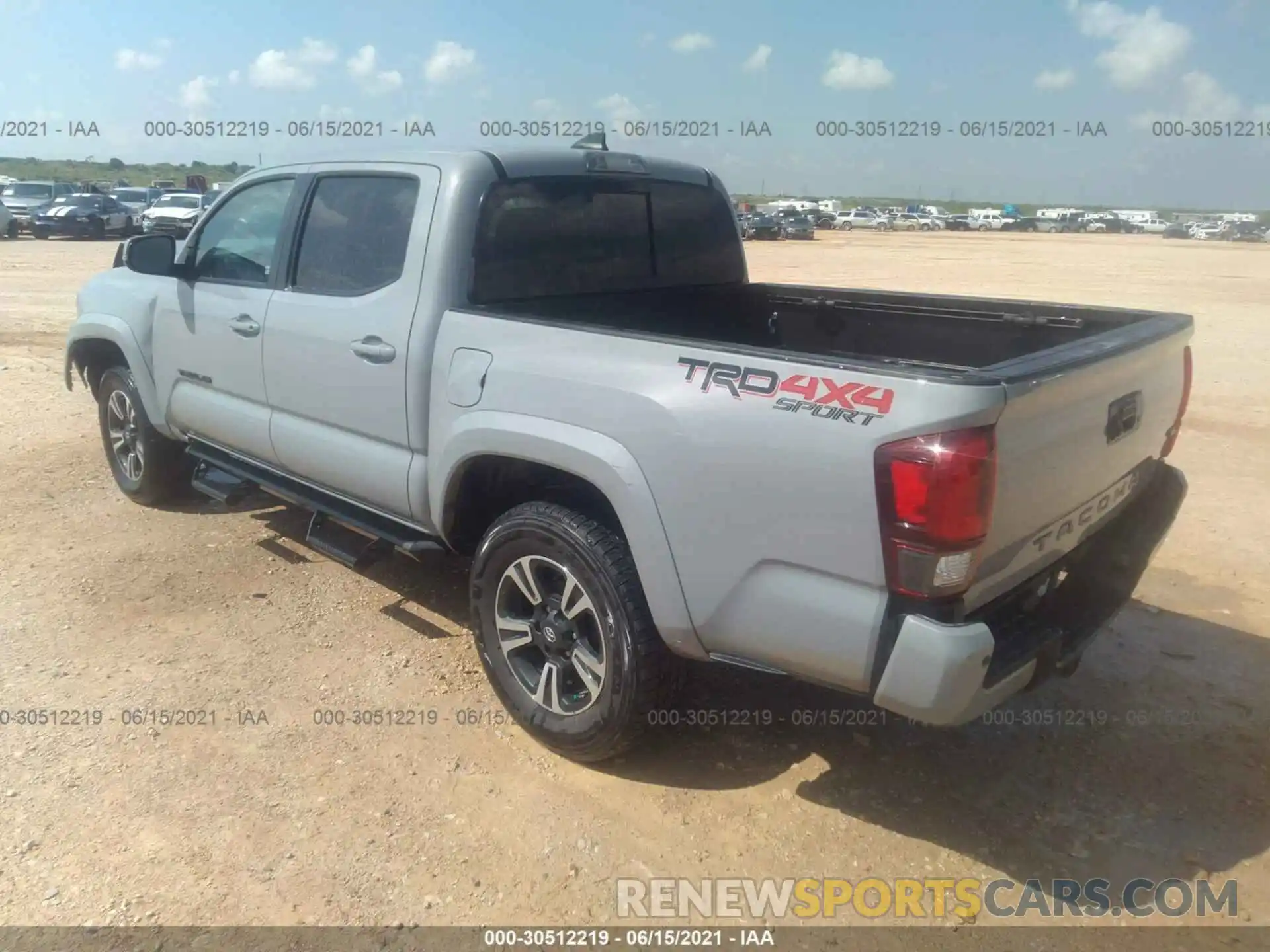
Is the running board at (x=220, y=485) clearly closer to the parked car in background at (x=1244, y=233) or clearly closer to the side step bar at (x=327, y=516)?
the side step bar at (x=327, y=516)

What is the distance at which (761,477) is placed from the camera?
2533 mm

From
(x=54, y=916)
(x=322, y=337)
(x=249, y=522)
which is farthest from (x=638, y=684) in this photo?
(x=249, y=522)

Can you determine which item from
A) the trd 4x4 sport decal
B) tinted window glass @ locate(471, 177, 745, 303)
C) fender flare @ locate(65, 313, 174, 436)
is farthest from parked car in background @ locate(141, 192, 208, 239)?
the trd 4x4 sport decal

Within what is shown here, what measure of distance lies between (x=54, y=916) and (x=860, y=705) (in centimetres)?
266

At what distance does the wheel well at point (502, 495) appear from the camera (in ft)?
10.5

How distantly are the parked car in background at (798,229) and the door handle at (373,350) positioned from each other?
40.0 m

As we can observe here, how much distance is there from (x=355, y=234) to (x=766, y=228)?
127 ft

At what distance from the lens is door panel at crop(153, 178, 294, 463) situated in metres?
4.34

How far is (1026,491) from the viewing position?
2.50m

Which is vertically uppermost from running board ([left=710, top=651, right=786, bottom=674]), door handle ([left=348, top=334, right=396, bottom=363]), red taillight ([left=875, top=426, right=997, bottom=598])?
door handle ([left=348, top=334, right=396, bottom=363])

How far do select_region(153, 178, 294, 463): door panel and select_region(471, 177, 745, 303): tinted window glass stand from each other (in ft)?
4.13

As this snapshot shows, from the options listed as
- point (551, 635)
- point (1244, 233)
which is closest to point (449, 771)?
point (551, 635)

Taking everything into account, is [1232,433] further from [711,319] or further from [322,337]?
[322,337]

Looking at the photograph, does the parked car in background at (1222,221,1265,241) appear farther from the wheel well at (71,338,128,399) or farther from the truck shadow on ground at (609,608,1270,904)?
the wheel well at (71,338,128,399)
